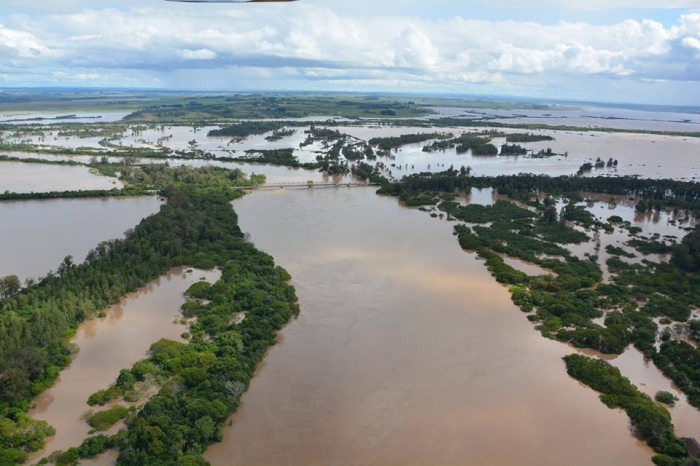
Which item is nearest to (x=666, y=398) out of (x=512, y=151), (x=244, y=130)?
(x=512, y=151)

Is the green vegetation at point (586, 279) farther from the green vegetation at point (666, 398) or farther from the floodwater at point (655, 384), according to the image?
the green vegetation at point (666, 398)

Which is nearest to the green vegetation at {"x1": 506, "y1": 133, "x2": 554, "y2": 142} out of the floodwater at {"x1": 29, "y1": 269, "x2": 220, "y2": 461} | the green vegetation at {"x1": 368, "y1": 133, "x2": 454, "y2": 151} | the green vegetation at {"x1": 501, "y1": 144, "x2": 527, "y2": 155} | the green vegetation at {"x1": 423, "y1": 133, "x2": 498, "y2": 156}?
the green vegetation at {"x1": 423, "y1": 133, "x2": 498, "y2": 156}

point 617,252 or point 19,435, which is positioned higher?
point 617,252

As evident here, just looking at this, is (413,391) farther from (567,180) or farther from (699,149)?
(699,149)

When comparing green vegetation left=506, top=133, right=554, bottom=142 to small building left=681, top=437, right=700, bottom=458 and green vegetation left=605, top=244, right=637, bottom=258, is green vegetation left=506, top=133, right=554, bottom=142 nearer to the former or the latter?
green vegetation left=605, top=244, right=637, bottom=258

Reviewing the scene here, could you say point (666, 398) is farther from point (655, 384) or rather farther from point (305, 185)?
point (305, 185)

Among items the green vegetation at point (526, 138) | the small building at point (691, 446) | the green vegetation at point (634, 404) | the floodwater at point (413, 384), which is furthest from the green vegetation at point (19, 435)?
the green vegetation at point (526, 138)
